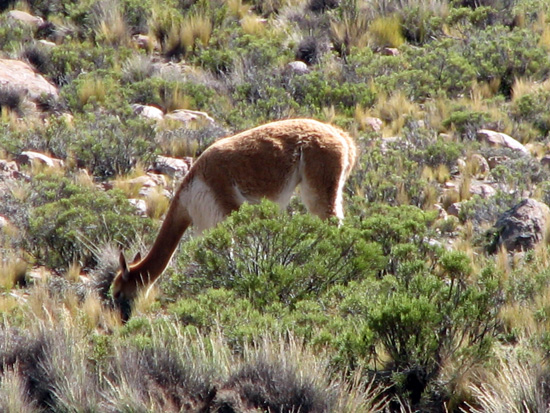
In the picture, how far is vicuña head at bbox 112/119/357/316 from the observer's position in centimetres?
795

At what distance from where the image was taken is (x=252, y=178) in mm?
8023

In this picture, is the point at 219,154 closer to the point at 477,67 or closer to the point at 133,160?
the point at 133,160

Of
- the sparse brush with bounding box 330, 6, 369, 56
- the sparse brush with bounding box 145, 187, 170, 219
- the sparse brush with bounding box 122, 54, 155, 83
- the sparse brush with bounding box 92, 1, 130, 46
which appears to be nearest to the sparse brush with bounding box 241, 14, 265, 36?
the sparse brush with bounding box 330, 6, 369, 56

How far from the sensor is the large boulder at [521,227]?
28.5ft

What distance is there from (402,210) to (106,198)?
370cm

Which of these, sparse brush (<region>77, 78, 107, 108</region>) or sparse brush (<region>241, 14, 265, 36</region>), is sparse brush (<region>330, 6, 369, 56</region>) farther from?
sparse brush (<region>77, 78, 107, 108</region>)

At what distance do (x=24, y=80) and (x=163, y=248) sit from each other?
26.0 feet

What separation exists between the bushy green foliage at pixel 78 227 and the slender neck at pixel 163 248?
1459 millimetres

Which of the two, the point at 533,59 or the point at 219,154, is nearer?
the point at 219,154

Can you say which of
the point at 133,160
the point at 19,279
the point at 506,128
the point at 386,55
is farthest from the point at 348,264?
the point at 386,55

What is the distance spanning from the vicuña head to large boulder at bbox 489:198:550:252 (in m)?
1.91

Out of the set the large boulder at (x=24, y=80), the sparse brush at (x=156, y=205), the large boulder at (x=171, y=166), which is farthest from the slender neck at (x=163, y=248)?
the large boulder at (x=24, y=80)

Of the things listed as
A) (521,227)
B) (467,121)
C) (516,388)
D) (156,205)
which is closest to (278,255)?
(516,388)

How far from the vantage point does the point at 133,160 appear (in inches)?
475
